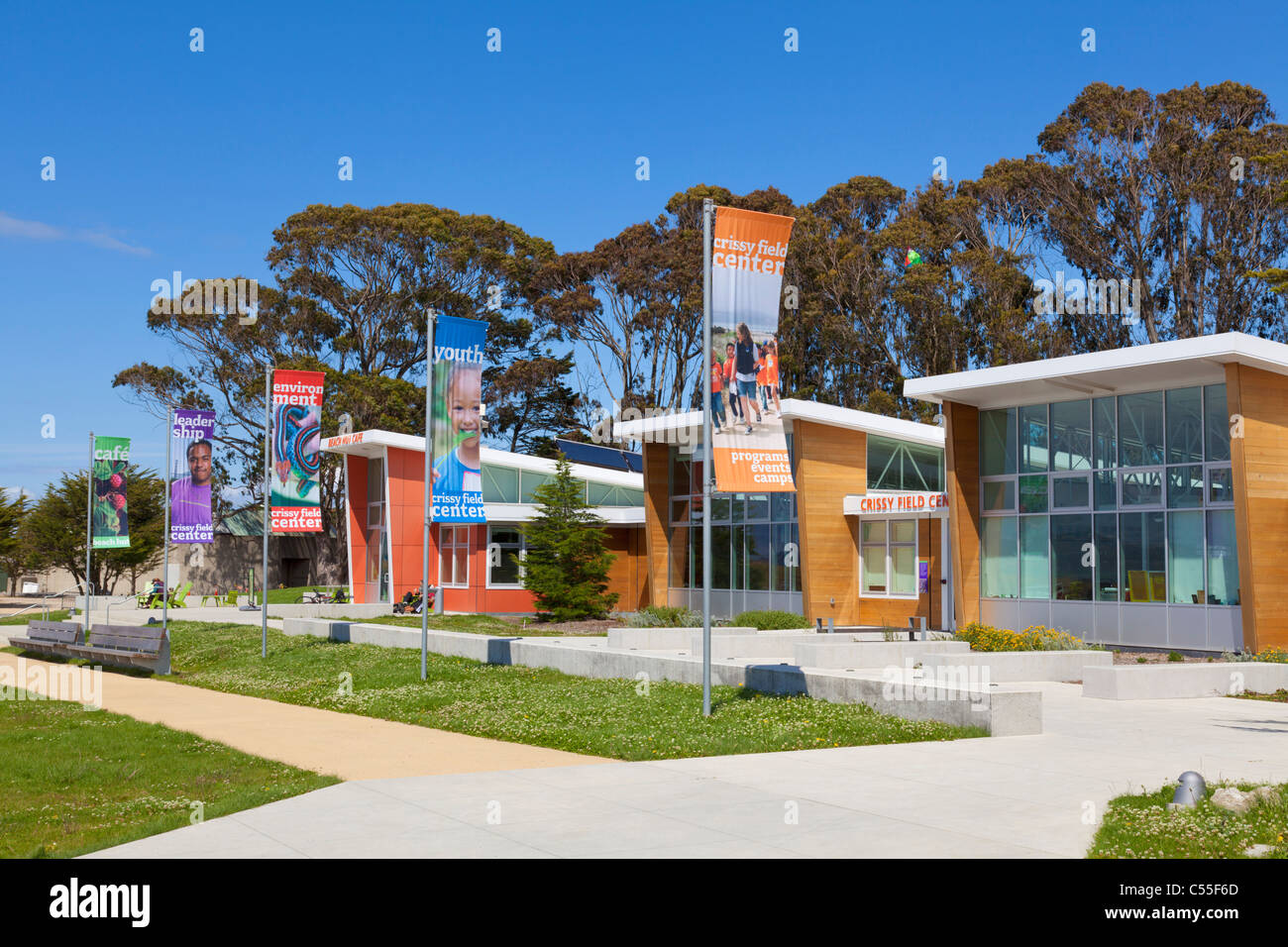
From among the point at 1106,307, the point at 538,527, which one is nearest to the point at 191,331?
the point at 538,527

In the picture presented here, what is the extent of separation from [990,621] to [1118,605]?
11.3 ft

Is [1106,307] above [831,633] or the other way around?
above

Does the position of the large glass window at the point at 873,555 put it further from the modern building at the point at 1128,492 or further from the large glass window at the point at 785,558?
the modern building at the point at 1128,492

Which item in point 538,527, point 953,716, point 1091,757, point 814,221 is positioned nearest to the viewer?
point 1091,757

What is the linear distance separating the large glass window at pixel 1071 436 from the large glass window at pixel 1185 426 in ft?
6.66

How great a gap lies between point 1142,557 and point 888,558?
26.7 feet

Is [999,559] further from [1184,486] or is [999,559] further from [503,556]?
[503,556]

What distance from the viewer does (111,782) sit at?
35.9 ft

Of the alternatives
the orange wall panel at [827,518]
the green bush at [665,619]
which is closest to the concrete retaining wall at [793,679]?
the green bush at [665,619]

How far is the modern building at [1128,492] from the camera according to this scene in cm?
2308
